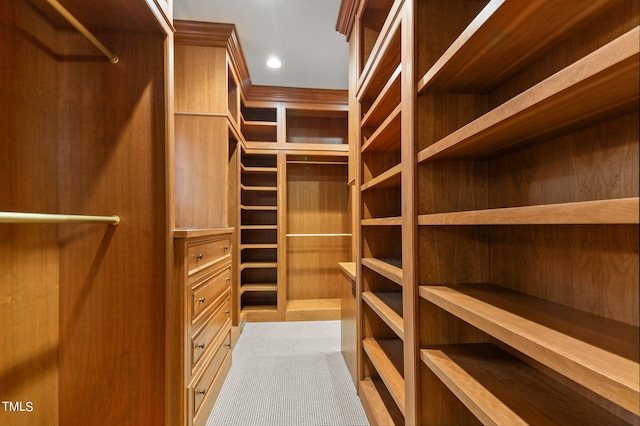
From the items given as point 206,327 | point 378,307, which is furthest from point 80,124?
point 378,307

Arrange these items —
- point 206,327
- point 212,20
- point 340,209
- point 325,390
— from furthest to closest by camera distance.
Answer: point 340,209, point 212,20, point 325,390, point 206,327

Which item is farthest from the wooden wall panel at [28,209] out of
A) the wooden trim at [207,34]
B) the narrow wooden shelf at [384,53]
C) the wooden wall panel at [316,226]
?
the wooden wall panel at [316,226]

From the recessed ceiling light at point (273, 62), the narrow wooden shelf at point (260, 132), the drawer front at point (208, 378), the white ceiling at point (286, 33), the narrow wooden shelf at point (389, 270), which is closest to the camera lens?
the narrow wooden shelf at point (389, 270)

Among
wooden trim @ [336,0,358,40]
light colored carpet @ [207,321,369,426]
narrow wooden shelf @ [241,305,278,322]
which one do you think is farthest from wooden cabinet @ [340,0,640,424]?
narrow wooden shelf @ [241,305,278,322]

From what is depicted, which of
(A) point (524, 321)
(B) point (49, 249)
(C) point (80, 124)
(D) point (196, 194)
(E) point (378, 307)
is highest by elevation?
(C) point (80, 124)

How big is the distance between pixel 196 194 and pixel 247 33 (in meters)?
1.32

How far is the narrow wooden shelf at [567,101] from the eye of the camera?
0.45 meters

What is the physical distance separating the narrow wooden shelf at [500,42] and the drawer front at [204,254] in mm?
1289

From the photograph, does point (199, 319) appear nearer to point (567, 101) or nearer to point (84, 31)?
point (84, 31)

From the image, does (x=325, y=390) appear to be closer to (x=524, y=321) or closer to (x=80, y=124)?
(x=524, y=321)

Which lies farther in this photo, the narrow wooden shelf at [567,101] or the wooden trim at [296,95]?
the wooden trim at [296,95]

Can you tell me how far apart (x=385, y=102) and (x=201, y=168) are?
1483 mm

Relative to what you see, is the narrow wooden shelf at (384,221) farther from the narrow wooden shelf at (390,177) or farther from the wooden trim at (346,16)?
the wooden trim at (346,16)

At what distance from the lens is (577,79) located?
486 millimetres
